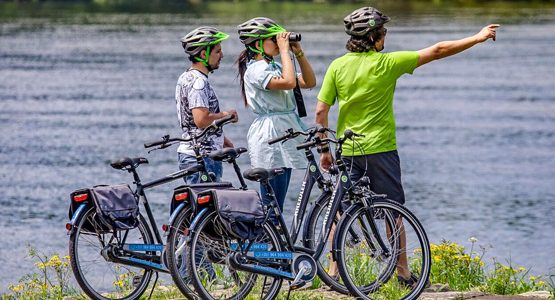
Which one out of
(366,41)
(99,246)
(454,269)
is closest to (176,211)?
(99,246)

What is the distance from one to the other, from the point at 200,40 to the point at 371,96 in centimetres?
117

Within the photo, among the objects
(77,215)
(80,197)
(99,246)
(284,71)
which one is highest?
Result: (284,71)

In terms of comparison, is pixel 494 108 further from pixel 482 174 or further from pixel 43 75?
pixel 43 75

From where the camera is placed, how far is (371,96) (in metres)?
7.94

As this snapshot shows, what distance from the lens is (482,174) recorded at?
23.8 meters

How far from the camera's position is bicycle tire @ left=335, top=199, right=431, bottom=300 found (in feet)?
24.8

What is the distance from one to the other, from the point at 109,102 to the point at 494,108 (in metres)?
10.6

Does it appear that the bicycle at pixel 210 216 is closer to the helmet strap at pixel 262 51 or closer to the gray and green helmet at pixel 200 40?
the helmet strap at pixel 262 51

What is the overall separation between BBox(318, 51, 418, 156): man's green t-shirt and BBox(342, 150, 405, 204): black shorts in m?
0.04

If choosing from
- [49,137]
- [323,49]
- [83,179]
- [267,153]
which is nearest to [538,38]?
[323,49]

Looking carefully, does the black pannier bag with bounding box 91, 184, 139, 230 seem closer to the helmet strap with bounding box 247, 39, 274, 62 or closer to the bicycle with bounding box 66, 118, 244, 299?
the bicycle with bounding box 66, 118, 244, 299

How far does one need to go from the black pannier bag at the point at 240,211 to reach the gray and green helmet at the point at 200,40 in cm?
138

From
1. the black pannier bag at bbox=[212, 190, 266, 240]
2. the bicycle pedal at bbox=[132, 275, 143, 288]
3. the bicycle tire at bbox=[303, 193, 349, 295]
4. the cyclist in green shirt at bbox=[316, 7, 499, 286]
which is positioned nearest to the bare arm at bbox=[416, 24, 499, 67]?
the cyclist in green shirt at bbox=[316, 7, 499, 286]

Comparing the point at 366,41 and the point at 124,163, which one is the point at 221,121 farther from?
the point at 366,41
